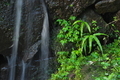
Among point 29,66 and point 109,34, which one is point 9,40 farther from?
point 109,34

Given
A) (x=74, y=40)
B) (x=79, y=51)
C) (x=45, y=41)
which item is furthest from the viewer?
(x=45, y=41)

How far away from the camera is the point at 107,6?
152 inches

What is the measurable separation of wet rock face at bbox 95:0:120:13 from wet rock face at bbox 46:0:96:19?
0.81ft

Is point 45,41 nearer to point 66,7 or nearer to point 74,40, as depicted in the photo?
Answer: point 74,40

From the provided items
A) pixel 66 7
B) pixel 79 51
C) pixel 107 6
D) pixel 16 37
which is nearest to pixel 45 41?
pixel 16 37

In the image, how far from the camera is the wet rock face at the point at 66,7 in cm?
379

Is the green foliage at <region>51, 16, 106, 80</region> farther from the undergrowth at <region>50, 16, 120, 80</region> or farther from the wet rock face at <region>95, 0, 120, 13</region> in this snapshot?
the wet rock face at <region>95, 0, 120, 13</region>

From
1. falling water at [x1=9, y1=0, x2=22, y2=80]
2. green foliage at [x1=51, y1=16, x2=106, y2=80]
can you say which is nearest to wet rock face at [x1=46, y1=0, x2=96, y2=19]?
green foliage at [x1=51, y1=16, x2=106, y2=80]

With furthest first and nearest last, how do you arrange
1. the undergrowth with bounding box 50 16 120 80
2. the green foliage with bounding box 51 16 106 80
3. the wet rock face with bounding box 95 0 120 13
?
the wet rock face with bounding box 95 0 120 13, the green foliage with bounding box 51 16 106 80, the undergrowth with bounding box 50 16 120 80

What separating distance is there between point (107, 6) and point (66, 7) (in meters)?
1.30

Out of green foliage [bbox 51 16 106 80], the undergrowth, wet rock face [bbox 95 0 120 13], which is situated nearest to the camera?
the undergrowth

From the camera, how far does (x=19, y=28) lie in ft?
11.9

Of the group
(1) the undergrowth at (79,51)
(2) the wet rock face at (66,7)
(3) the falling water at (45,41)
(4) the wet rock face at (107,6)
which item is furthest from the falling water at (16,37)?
(4) the wet rock face at (107,6)

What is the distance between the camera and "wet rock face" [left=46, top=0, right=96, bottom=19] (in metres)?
3.79
